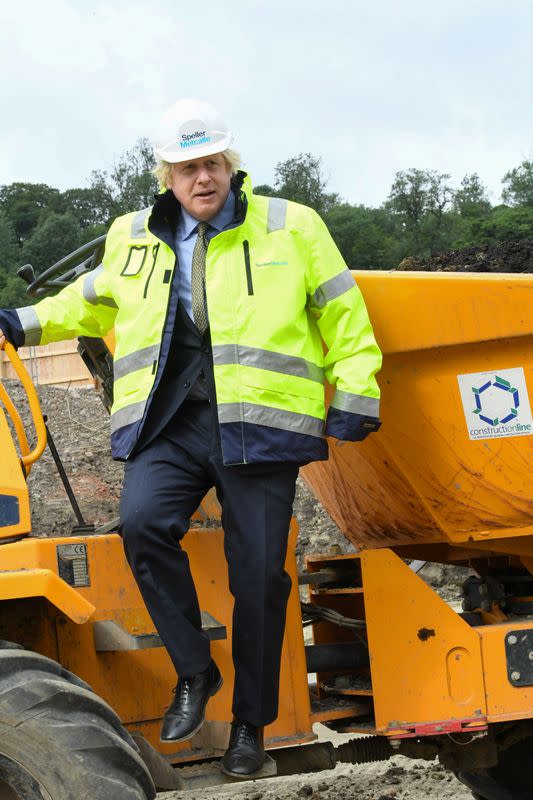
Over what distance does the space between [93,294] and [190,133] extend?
60 centimetres

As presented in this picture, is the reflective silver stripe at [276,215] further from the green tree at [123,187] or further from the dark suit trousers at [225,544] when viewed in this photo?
the green tree at [123,187]

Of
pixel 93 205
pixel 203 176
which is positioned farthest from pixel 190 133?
pixel 93 205

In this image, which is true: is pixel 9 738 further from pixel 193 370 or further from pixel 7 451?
pixel 193 370

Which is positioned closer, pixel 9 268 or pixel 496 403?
pixel 496 403

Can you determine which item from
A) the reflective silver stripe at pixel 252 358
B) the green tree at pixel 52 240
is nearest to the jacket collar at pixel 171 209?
the reflective silver stripe at pixel 252 358

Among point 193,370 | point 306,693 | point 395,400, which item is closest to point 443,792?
point 306,693

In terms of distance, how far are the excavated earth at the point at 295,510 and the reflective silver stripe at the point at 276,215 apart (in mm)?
1548

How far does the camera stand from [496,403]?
354 cm

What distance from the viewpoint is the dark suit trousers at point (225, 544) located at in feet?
10.6

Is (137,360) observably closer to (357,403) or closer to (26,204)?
(357,403)

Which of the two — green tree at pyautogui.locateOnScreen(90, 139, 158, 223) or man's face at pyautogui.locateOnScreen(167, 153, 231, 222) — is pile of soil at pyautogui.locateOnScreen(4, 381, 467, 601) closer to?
man's face at pyautogui.locateOnScreen(167, 153, 231, 222)

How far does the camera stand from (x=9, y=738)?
9.37 ft

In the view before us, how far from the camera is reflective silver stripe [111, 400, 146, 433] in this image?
328 cm

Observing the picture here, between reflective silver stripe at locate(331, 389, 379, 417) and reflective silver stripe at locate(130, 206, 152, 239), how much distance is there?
0.78 m
